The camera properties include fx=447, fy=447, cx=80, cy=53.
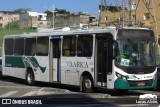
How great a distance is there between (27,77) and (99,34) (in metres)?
7.54

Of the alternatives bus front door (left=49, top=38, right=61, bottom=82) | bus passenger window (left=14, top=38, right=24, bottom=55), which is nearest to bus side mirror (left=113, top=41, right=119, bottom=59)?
bus front door (left=49, top=38, right=61, bottom=82)

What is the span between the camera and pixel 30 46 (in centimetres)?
2419

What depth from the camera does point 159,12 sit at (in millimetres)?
84375

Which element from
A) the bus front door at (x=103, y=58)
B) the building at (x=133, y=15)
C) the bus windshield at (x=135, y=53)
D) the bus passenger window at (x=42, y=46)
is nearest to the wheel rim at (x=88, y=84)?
the bus front door at (x=103, y=58)

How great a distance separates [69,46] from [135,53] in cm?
389

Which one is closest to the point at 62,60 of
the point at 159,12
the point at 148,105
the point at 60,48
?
the point at 60,48

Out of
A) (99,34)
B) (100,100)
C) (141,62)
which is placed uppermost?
(99,34)

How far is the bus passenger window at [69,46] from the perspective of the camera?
2031 centimetres

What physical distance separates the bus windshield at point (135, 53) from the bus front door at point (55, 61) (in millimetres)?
4660

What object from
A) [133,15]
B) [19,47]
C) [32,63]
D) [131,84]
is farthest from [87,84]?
[133,15]

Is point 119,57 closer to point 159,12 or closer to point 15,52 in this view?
point 15,52

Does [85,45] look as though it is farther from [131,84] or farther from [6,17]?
[6,17]

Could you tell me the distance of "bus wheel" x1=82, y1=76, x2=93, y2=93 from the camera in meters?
19.0

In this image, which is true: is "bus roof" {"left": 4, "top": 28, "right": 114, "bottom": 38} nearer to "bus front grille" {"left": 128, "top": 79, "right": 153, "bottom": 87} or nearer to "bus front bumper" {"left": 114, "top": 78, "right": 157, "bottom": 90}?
"bus front bumper" {"left": 114, "top": 78, "right": 157, "bottom": 90}
